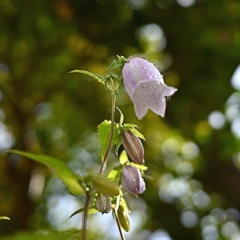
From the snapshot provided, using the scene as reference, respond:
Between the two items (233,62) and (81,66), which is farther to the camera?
(81,66)

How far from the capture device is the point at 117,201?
83 cm

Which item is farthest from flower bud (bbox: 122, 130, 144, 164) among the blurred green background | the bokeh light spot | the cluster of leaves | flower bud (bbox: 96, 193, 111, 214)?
the bokeh light spot

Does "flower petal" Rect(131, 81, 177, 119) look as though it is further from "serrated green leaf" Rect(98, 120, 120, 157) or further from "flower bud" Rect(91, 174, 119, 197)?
"flower bud" Rect(91, 174, 119, 197)

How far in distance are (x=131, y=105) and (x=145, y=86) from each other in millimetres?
3861

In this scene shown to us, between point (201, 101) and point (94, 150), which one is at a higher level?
point (94, 150)

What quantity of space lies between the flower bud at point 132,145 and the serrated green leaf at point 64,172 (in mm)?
116

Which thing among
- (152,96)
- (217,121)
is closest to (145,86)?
(152,96)

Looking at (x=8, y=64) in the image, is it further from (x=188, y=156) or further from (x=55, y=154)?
(x=188, y=156)

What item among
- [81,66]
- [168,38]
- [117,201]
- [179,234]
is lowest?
[117,201]

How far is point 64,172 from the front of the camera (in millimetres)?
750

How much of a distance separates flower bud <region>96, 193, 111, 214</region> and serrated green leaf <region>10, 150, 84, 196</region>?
1.0 inches

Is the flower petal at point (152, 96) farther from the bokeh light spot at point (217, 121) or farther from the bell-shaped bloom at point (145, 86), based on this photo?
the bokeh light spot at point (217, 121)

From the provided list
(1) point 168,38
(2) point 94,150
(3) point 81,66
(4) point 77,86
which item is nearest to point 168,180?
(2) point 94,150

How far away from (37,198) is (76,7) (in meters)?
2.06
